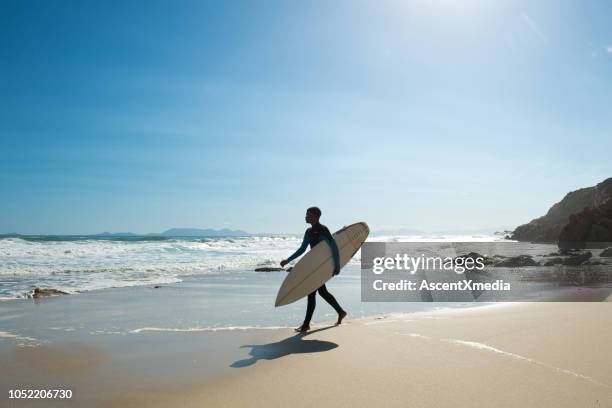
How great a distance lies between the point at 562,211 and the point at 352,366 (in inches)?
3102

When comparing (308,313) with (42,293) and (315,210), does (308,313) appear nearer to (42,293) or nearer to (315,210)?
(315,210)

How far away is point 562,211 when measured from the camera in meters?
70.0

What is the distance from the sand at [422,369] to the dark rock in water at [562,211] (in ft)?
144

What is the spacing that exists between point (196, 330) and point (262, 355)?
189 centimetres

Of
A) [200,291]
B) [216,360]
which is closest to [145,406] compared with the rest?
[216,360]

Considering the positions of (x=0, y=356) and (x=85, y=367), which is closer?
(x=85, y=367)

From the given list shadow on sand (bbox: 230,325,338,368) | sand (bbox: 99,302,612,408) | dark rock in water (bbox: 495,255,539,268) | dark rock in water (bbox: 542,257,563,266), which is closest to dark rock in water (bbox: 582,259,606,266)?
dark rock in water (bbox: 542,257,563,266)

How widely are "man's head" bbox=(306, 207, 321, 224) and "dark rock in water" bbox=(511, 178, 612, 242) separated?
43844 mm

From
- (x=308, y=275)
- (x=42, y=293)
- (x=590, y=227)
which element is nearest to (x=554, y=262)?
(x=590, y=227)

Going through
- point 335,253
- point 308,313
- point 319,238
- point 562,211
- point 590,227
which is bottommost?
point 308,313

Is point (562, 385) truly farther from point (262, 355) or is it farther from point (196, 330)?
point (196, 330)

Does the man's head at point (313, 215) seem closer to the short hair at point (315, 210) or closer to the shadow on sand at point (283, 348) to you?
the short hair at point (315, 210)

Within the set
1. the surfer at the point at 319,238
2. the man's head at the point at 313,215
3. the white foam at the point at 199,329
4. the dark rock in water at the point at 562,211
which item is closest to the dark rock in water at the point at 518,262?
the surfer at the point at 319,238

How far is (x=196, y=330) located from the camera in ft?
20.4
